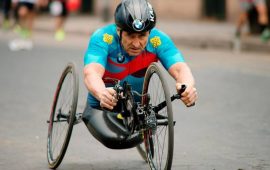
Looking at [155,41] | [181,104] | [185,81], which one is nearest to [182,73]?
[185,81]

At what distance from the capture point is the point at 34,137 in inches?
284

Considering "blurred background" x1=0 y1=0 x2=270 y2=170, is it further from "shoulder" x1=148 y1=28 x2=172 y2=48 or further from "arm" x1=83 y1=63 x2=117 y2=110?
"shoulder" x1=148 y1=28 x2=172 y2=48

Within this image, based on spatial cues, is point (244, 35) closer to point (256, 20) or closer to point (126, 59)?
point (256, 20)

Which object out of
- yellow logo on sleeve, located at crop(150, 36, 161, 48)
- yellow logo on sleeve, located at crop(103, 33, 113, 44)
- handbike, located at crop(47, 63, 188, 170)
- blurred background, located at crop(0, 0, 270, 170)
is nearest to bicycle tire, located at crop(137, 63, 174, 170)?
handbike, located at crop(47, 63, 188, 170)

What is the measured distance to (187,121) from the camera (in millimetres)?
8289

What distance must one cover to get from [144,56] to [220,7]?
21.1 metres

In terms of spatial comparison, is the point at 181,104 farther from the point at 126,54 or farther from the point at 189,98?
the point at 189,98

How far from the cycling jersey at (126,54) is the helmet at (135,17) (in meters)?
0.22

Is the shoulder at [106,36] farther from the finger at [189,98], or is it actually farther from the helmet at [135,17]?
the finger at [189,98]

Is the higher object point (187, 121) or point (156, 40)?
point (156, 40)

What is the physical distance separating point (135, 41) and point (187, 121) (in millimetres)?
3063

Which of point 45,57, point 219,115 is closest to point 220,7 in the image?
point 45,57

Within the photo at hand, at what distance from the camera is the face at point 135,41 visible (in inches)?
210

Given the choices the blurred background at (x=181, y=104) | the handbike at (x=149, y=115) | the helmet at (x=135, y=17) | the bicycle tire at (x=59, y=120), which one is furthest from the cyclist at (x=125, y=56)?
the blurred background at (x=181, y=104)
